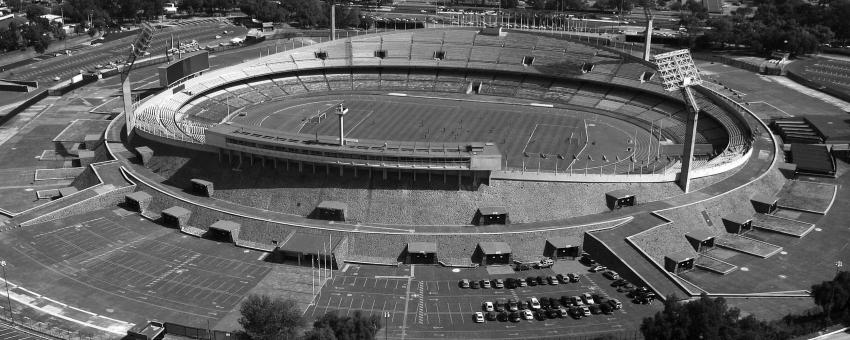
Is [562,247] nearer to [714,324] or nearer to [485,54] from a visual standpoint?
[714,324]

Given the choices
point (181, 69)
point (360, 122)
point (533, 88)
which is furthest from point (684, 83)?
point (181, 69)

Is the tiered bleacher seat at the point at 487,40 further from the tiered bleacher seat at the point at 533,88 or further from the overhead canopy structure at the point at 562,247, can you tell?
the overhead canopy structure at the point at 562,247

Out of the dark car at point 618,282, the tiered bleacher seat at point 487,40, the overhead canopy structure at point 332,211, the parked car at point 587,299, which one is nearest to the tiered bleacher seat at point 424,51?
the tiered bleacher seat at point 487,40

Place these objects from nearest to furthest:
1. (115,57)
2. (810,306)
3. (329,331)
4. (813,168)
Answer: (329,331), (810,306), (813,168), (115,57)

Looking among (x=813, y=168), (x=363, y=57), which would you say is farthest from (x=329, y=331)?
(x=363, y=57)

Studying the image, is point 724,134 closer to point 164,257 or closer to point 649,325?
point 649,325

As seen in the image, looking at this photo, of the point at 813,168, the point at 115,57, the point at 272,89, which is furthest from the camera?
the point at 115,57
